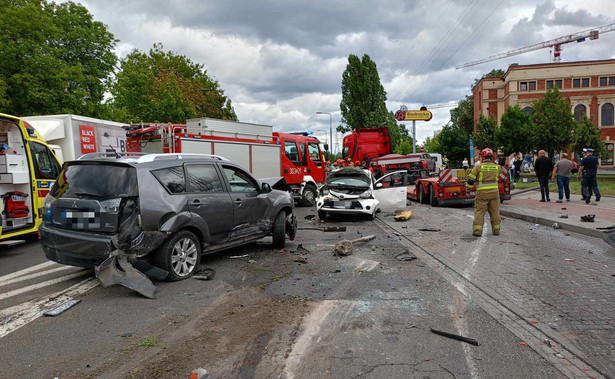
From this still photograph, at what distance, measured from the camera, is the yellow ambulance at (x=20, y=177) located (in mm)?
7648

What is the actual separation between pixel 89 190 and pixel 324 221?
7.28 m

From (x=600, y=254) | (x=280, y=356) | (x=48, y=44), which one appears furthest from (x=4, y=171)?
(x=48, y=44)

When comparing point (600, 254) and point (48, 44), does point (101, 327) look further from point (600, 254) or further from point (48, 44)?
point (48, 44)

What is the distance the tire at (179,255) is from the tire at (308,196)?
32.1 feet

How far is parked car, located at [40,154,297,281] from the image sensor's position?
16.7 feet

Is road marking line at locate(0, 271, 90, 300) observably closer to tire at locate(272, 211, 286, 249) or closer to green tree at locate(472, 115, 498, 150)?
tire at locate(272, 211, 286, 249)

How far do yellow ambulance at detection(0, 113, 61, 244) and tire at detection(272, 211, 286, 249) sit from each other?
4669 millimetres

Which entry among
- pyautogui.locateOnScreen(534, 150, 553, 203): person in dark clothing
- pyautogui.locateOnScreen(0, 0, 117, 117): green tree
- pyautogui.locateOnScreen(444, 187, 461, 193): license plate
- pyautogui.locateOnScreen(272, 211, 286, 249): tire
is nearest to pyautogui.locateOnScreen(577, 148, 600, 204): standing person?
pyautogui.locateOnScreen(534, 150, 553, 203): person in dark clothing

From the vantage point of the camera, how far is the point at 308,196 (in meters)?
15.7

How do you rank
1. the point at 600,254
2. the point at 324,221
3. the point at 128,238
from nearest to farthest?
the point at 128,238 → the point at 600,254 → the point at 324,221

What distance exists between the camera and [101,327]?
159 inches

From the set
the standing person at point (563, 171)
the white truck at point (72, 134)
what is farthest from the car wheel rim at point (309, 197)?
the standing person at point (563, 171)

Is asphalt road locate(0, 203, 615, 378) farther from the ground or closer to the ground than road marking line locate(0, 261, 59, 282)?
closer to the ground

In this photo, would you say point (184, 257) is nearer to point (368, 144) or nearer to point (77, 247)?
point (77, 247)
